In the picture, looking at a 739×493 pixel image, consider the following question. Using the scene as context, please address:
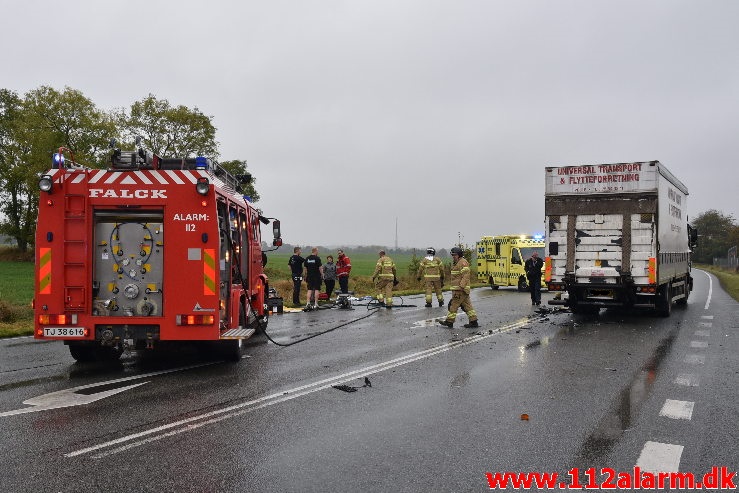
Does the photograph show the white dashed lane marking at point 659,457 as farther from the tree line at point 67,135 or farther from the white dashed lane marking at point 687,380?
the tree line at point 67,135

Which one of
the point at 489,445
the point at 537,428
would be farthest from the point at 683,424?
the point at 489,445

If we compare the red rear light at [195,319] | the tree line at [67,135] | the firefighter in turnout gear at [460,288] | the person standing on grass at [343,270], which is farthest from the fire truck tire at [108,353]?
the tree line at [67,135]

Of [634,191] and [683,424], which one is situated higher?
[634,191]

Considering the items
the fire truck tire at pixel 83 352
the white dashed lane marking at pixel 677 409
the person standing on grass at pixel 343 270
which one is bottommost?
the white dashed lane marking at pixel 677 409

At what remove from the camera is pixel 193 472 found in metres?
4.34

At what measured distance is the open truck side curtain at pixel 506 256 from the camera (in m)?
25.8

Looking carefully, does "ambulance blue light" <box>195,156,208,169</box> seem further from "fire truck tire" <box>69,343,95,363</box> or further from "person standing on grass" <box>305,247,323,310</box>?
"person standing on grass" <box>305,247,323,310</box>

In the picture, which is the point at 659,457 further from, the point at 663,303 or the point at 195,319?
the point at 663,303

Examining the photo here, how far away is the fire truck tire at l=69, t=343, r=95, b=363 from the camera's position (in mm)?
8516

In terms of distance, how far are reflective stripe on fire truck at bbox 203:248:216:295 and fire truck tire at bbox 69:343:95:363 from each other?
2.15 metres

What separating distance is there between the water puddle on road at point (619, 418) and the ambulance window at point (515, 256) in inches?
697

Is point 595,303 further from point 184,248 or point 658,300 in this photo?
point 184,248

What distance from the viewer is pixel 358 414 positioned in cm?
595

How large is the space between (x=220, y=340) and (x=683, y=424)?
231 inches
